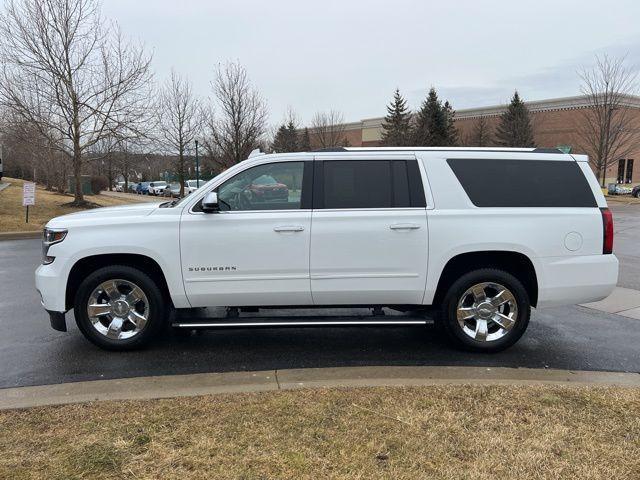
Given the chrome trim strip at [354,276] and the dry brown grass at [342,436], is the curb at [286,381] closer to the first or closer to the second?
A: the dry brown grass at [342,436]

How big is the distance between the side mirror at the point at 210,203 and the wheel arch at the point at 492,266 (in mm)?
2165

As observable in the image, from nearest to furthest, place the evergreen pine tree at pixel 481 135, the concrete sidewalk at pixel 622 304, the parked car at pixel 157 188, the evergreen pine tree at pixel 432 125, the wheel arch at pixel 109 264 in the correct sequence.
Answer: the wheel arch at pixel 109 264
the concrete sidewalk at pixel 622 304
the evergreen pine tree at pixel 432 125
the parked car at pixel 157 188
the evergreen pine tree at pixel 481 135

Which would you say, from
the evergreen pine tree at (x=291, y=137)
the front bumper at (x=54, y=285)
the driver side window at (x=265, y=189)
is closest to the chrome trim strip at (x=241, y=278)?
the driver side window at (x=265, y=189)

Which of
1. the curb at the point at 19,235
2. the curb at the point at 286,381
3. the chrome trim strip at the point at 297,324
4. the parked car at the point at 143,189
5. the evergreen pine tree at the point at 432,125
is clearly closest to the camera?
the curb at the point at 286,381

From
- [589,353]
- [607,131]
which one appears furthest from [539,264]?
[607,131]

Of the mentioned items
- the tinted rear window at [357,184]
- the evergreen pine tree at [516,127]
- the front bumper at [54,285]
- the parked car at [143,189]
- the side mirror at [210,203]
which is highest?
the evergreen pine tree at [516,127]

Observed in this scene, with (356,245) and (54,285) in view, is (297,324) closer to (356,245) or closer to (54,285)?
(356,245)

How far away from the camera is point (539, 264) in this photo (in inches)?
190

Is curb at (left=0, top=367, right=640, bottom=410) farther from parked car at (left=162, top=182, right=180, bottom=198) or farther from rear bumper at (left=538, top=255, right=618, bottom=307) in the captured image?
parked car at (left=162, top=182, right=180, bottom=198)

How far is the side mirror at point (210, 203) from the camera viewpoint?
460 cm

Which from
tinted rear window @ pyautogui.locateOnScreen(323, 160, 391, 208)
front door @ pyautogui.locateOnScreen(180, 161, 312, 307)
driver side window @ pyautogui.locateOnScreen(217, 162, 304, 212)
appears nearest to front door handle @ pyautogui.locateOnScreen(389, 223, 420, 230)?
tinted rear window @ pyautogui.locateOnScreen(323, 160, 391, 208)

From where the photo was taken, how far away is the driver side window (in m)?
4.82

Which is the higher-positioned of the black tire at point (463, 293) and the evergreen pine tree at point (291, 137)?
the evergreen pine tree at point (291, 137)

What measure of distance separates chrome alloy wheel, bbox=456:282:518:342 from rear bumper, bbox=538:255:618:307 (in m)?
0.32
